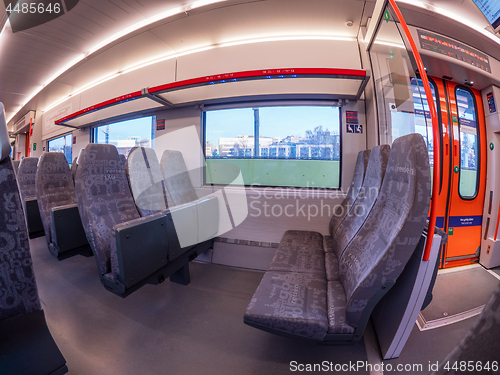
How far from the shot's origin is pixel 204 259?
263 cm

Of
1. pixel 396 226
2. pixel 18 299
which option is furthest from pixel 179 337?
pixel 396 226

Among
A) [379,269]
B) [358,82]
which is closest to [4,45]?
[358,82]

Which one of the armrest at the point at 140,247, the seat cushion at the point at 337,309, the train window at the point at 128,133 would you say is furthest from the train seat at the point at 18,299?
the train window at the point at 128,133

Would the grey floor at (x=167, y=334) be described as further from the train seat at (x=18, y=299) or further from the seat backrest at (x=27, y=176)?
the seat backrest at (x=27, y=176)

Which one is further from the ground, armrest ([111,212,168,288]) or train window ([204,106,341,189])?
train window ([204,106,341,189])

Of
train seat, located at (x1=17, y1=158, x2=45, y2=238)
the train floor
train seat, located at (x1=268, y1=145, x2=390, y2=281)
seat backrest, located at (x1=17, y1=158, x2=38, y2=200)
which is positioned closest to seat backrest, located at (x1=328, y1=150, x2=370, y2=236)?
→ train seat, located at (x1=268, y1=145, x2=390, y2=281)

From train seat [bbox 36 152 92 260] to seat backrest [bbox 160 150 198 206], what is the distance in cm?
110

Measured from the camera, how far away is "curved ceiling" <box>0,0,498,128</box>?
6.85 ft

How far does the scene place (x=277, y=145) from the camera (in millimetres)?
2764

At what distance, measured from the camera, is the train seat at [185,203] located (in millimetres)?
1931

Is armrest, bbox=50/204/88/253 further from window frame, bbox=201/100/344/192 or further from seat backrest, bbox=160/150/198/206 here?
window frame, bbox=201/100/344/192

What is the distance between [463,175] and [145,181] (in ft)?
14.5

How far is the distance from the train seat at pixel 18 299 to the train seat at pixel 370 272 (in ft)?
2.76

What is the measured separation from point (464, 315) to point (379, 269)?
162 cm
